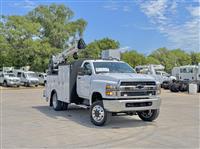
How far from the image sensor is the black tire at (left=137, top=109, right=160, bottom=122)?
37.1 ft

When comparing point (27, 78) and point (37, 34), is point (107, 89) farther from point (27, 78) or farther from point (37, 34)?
point (37, 34)

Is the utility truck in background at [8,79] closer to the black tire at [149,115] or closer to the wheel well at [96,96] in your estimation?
the wheel well at [96,96]

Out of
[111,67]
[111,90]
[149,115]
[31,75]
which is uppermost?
[31,75]

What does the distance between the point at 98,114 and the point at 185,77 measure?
106 feet

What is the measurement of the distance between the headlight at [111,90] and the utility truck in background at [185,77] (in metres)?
22.5

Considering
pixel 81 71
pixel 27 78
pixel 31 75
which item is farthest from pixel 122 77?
pixel 31 75

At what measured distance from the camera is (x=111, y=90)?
10.2 metres

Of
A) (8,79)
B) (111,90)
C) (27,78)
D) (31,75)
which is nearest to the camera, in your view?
(111,90)

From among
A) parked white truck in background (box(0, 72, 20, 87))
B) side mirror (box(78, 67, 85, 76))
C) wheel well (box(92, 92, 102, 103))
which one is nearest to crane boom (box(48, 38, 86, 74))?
side mirror (box(78, 67, 85, 76))

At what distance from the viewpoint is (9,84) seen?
133ft

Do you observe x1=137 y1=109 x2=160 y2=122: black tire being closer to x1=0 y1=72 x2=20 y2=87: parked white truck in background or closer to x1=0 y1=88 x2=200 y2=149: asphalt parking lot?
x1=0 y1=88 x2=200 y2=149: asphalt parking lot

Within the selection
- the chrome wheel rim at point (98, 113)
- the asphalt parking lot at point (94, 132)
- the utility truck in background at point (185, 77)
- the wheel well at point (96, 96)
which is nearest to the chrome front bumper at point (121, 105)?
the chrome wheel rim at point (98, 113)

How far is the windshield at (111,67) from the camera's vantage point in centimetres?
1168

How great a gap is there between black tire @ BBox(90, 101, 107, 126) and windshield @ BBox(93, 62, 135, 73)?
4.44ft
